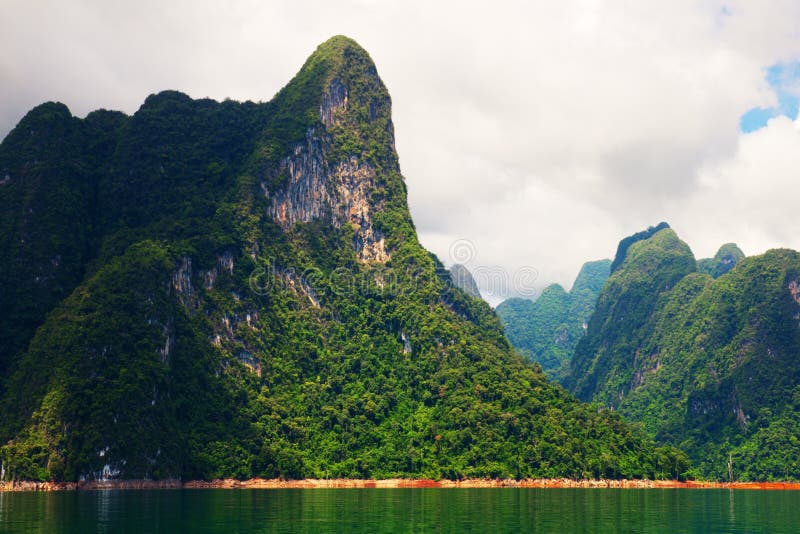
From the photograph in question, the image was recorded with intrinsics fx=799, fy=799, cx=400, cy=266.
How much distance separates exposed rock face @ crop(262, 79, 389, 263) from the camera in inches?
7165

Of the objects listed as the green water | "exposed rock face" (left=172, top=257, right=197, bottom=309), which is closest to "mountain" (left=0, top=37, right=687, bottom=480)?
"exposed rock face" (left=172, top=257, right=197, bottom=309)

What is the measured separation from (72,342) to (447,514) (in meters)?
83.2

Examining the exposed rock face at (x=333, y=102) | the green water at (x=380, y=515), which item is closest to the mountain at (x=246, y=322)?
the exposed rock face at (x=333, y=102)

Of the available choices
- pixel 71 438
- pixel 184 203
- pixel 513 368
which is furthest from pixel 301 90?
pixel 71 438

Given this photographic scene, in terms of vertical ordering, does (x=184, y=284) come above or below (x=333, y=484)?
above

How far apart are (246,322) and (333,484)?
41277 millimetres

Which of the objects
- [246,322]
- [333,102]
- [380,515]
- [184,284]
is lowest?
[380,515]

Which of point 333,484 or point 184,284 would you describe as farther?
point 184,284

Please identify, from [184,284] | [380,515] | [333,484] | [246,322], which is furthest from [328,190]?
[380,515]

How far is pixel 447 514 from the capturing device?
70.7 metres

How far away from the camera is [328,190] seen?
188 meters

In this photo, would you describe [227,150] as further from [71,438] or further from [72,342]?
[71,438]

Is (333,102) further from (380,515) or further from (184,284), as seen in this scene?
(380,515)

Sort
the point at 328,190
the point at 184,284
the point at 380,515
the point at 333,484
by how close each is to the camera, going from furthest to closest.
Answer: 1. the point at 328,190
2. the point at 184,284
3. the point at 333,484
4. the point at 380,515
